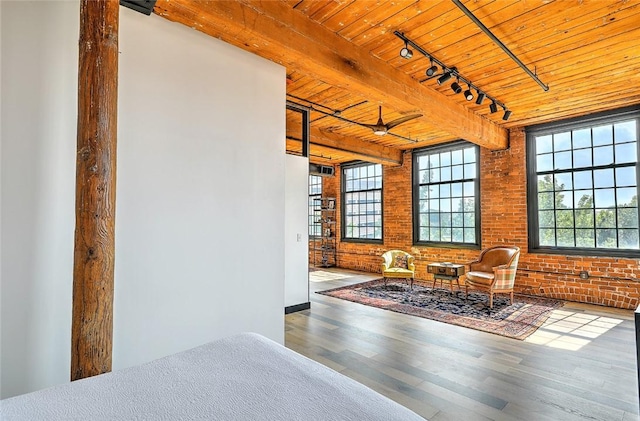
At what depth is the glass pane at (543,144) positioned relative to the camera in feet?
18.3

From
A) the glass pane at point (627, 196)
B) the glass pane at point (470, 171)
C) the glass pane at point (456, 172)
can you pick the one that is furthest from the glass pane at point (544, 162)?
the glass pane at point (456, 172)

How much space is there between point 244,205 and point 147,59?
129cm

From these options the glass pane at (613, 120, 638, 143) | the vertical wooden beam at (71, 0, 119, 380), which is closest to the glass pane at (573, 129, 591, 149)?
the glass pane at (613, 120, 638, 143)

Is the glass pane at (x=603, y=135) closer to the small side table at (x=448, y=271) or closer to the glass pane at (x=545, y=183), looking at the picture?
the glass pane at (x=545, y=183)

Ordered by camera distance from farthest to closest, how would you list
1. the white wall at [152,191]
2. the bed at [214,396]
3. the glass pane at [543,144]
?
the glass pane at [543,144]
the white wall at [152,191]
the bed at [214,396]

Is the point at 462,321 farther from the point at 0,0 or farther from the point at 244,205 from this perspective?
the point at 0,0

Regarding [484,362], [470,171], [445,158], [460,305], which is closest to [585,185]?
[470,171]

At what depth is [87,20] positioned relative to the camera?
73.2 inches

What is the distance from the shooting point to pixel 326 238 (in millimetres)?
9156

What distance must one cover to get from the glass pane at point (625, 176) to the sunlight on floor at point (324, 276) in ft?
16.5

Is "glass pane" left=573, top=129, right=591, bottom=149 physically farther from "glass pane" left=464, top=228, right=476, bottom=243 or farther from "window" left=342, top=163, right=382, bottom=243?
"window" left=342, top=163, right=382, bottom=243

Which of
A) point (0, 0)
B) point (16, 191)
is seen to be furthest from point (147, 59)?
point (16, 191)

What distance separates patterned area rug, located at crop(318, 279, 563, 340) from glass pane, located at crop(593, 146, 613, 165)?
2.25 metres

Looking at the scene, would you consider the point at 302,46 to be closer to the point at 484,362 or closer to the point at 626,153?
the point at 484,362
